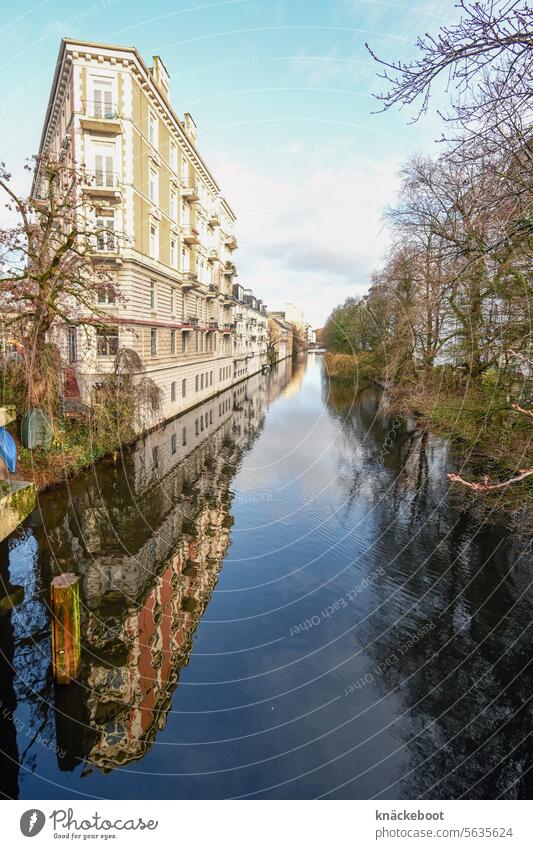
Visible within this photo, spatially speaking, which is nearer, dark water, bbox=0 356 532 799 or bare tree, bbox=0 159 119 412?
dark water, bbox=0 356 532 799

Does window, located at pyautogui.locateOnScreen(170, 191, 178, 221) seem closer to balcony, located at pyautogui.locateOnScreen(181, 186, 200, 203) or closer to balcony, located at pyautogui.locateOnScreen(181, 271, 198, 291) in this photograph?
balcony, located at pyautogui.locateOnScreen(181, 186, 200, 203)

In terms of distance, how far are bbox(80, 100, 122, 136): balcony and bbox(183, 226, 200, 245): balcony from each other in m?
9.97

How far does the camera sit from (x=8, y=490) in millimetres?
7051

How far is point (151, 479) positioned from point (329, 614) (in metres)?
9.29

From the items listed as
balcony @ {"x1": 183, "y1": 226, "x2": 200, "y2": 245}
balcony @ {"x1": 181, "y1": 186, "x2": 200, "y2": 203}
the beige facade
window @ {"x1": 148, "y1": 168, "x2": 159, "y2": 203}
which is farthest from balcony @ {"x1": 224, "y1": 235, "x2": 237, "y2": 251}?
window @ {"x1": 148, "y1": 168, "x2": 159, "y2": 203}

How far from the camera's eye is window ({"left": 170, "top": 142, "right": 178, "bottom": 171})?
27.0 meters

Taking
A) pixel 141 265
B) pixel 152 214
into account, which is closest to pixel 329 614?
pixel 141 265

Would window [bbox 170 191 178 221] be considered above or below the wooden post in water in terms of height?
above

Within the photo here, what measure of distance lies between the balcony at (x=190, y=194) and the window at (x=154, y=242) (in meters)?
6.24

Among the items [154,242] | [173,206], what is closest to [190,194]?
[173,206]

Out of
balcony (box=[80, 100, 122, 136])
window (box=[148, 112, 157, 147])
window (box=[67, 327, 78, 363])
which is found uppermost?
window (box=[148, 112, 157, 147])

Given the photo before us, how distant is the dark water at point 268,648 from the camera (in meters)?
5.46

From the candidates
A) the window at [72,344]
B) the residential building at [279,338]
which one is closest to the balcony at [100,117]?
the window at [72,344]
